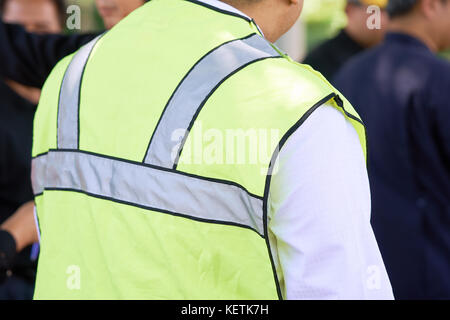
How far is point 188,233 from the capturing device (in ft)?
3.98

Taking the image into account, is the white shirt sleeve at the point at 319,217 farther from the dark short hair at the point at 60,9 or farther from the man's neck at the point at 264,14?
the dark short hair at the point at 60,9

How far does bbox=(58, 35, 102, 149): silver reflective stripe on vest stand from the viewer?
4.50 ft

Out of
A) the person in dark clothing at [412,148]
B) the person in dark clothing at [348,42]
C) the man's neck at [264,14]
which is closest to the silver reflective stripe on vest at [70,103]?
the man's neck at [264,14]

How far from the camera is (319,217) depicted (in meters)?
1.14

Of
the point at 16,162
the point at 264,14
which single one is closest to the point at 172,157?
the point at 264,14

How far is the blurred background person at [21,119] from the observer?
2.23m

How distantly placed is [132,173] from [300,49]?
14.8 feet

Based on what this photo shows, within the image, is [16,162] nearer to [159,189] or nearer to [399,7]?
[159,189]

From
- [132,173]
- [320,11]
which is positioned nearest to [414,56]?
[132,173]

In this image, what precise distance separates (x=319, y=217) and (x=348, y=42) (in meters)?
2.99

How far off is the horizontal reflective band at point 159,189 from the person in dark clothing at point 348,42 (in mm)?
2681

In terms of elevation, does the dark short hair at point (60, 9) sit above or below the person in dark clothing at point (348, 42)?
above

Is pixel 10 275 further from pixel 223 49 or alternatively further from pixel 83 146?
pixel 223 49

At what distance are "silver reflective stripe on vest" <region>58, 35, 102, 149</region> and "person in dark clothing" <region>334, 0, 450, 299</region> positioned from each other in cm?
170
